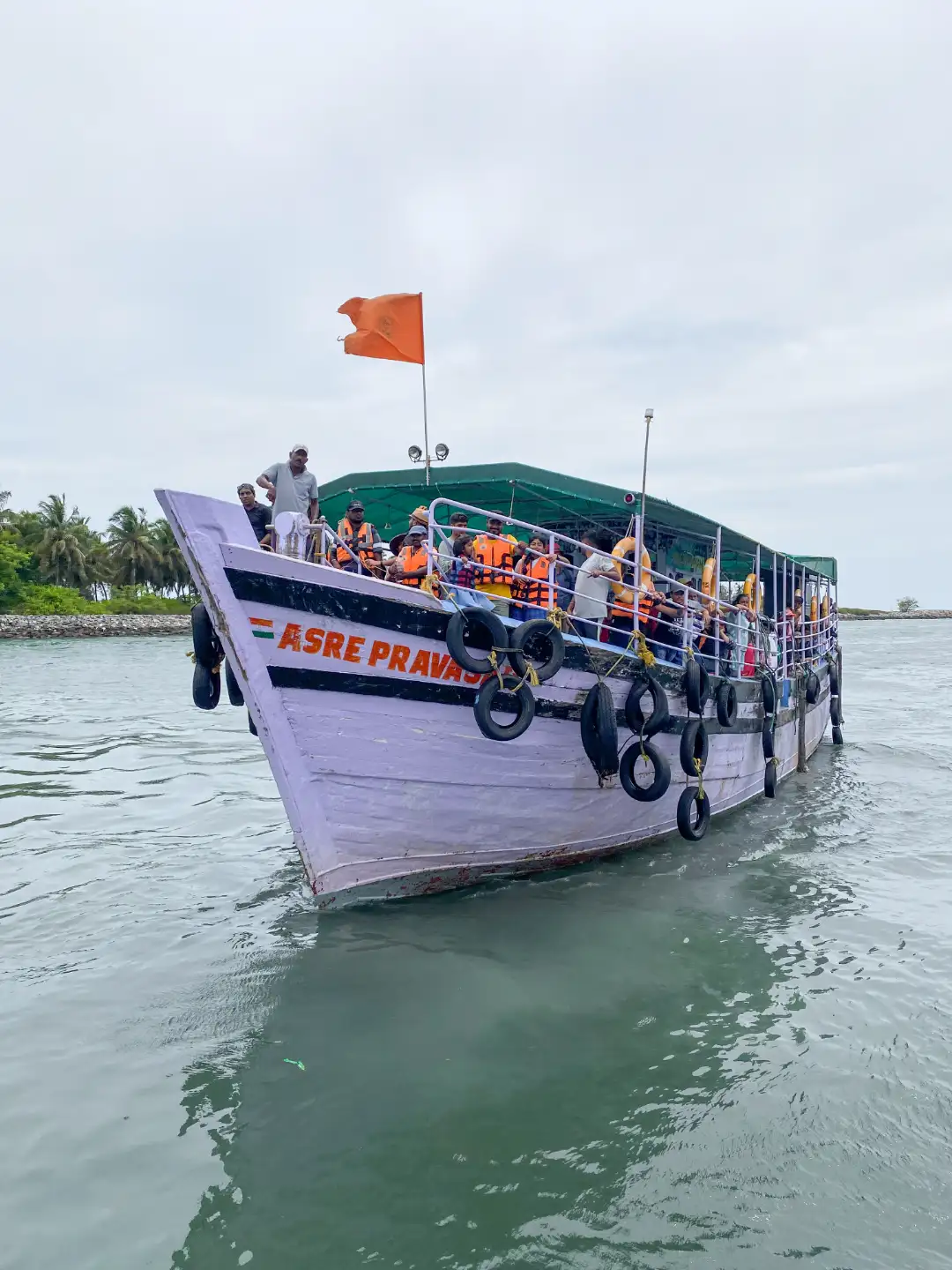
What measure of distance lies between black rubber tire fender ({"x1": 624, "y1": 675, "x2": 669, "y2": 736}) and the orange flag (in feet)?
10.6

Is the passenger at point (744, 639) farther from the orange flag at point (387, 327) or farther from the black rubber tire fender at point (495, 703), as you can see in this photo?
the orange flag at point (387, 327)

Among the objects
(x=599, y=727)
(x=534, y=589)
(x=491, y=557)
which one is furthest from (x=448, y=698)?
(x=491, y=557)

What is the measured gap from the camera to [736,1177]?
12.5 feet

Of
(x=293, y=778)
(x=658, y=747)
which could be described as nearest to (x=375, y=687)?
(x=293, y=778)

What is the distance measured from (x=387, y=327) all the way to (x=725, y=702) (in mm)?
4738

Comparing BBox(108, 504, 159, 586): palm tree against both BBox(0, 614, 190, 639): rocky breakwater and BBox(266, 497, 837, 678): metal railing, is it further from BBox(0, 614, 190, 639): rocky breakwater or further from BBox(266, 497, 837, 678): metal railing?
BBox(266, 497, 837, 678): metal railing

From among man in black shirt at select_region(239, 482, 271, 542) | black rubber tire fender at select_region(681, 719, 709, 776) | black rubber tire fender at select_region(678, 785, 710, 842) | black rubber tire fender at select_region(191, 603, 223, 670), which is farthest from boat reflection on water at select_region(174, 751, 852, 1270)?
man in black shirt at select_region(239, 482, 271, 542)

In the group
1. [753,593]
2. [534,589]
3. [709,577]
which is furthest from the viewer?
[753,593]

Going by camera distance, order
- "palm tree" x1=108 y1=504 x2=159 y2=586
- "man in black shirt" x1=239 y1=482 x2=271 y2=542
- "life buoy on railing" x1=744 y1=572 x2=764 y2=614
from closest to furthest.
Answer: "man in black shirt" x1=239 y1=482 x2=271 y2=542
"life buoy on railing" x1=744 y1=572 x2=764 y2=614
"palm tree" x1=108 y1=504 x2=159 y2=586

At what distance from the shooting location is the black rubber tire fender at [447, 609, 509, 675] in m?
5.98

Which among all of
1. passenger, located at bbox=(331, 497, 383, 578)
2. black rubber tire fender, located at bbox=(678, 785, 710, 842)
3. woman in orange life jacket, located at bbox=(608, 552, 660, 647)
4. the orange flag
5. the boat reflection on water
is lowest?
the boat reflection on water

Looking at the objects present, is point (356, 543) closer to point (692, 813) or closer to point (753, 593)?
point (692, 813)

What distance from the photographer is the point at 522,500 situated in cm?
907

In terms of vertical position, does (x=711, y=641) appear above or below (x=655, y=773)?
above
